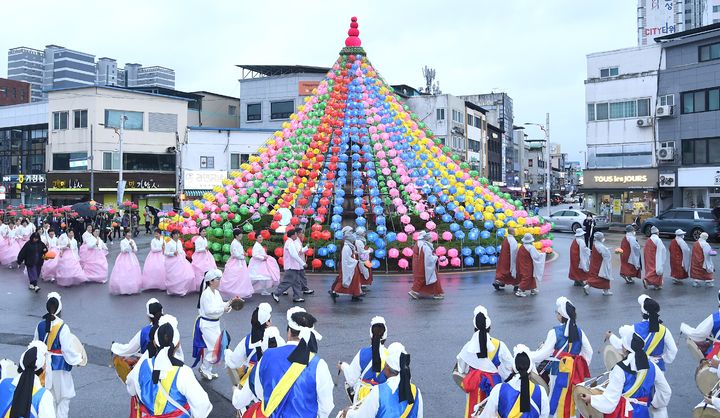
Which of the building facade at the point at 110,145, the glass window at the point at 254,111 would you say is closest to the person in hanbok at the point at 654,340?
the building facade at the point at 110,145

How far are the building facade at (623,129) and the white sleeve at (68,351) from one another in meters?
37.1

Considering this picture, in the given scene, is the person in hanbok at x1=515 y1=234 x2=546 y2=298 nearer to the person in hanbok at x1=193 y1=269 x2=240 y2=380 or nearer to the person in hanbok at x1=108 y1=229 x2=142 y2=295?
the person in hanbok at x1=193 y1=269 x2=240 y2=380

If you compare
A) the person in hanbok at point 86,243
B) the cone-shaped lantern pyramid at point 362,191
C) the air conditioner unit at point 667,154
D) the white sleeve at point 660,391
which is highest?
the air conditioner unit at point 667,154

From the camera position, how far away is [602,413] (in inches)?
215

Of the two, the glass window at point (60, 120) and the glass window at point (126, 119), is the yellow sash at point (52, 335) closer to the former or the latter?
the glass window at point (126, 119)

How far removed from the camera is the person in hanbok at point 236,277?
1409cm

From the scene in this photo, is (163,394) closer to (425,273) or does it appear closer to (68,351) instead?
(68,351)

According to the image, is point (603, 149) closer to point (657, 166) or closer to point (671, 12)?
point (657, 166)

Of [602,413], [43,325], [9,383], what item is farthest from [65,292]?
[602,413]

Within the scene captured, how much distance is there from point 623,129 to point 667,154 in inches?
138

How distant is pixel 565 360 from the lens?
6273 mm

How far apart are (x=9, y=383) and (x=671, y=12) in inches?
3038

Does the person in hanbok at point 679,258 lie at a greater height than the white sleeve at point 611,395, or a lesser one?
greater

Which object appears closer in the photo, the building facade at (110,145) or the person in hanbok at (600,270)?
the person in hanbok at (600,270)
